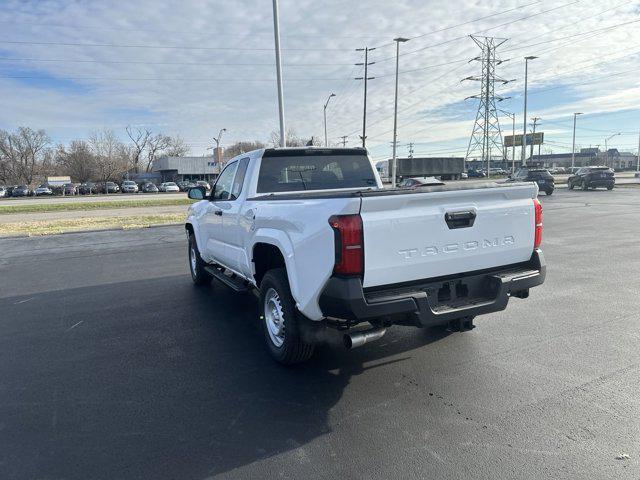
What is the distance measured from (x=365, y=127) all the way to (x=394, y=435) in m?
37.5

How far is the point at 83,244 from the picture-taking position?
12984 mm

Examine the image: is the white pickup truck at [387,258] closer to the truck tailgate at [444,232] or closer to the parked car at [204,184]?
the truck tailgate at [444,232]

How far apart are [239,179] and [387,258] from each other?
9.17ft

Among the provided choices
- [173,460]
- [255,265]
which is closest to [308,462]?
[173,460]

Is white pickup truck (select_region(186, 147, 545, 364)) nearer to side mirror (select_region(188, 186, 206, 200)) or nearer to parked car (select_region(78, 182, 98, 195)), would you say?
side mirror (select_region(188, 186, 206, 200))

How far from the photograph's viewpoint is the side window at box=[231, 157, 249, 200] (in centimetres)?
546

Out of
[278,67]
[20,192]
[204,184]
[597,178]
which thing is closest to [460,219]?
[278,67]

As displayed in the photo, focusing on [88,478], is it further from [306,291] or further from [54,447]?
[306,291]

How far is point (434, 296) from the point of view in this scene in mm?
3572

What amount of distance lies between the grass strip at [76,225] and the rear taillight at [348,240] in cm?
1482

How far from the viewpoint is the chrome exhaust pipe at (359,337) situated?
11.6ft

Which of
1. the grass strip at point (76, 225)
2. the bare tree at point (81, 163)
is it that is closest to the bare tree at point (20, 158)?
the bare tree at point (81, 163)

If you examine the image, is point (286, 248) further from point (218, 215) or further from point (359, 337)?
point (218, 215)

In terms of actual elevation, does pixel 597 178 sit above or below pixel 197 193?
below
